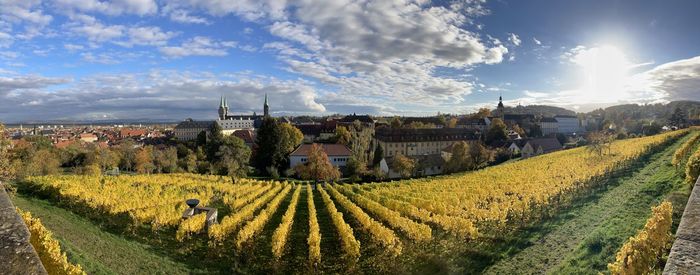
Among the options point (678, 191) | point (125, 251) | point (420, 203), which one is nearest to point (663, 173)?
point (678, 191)

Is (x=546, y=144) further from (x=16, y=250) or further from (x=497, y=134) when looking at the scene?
(x=16, y=250)

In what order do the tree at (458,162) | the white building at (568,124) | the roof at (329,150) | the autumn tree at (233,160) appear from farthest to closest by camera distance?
the white building at (568,124) → the roof at (329,150) → the tree at (458,162) → the autumn tree at (233,160)

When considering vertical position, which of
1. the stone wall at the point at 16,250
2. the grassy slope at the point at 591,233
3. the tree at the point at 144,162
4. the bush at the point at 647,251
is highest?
the stone wall at the point at 16,250

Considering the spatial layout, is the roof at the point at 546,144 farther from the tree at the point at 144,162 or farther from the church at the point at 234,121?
the church at the point at 234,121

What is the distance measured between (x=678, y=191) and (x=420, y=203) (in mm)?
14738

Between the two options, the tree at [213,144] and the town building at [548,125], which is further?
the town building at [548,125]

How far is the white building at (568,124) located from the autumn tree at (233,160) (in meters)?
116

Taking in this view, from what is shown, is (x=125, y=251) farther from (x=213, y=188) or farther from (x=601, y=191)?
(x=601, y=191)

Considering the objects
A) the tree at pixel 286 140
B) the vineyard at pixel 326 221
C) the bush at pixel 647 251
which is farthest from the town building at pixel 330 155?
the bush at pixel 647 251

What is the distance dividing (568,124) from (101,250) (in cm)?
15238

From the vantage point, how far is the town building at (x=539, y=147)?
243ft

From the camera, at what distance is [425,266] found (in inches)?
651

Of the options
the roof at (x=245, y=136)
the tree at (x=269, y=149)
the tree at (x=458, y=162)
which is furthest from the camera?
the roof at (x=245, y=136)

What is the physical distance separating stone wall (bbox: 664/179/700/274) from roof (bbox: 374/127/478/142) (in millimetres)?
74898
